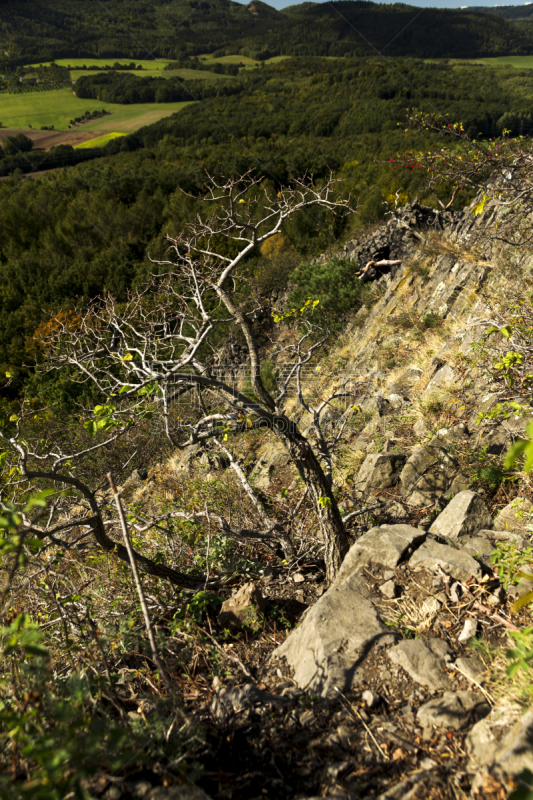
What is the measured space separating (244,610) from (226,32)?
11693 centimetres

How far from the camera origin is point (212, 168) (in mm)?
29594

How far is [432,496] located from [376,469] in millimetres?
762

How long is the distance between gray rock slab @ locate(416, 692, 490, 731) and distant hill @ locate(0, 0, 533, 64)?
7641 centimetres

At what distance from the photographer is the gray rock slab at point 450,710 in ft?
5.98

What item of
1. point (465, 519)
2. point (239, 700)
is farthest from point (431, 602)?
point (239, 700)

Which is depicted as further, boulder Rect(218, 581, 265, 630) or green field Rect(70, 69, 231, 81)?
green field Rect(70, 69, 231, 81)

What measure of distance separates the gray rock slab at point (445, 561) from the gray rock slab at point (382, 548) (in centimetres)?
8

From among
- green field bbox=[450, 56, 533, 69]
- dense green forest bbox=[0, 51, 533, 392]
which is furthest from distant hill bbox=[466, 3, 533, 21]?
dense green forest bbox=[0, 51, 533, 392]

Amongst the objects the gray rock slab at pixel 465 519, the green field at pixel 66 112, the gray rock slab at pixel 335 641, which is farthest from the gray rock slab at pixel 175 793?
the green field at pixel 66 112

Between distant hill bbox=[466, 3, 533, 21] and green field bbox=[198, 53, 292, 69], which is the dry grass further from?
distant hill bbox=[466, 3, 533, 21]

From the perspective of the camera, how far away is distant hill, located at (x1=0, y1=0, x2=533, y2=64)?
66.9m

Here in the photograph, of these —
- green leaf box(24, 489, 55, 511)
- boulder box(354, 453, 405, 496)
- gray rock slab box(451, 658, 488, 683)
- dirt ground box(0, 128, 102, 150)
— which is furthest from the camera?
dirt ground box(0, 128, 102, 150)

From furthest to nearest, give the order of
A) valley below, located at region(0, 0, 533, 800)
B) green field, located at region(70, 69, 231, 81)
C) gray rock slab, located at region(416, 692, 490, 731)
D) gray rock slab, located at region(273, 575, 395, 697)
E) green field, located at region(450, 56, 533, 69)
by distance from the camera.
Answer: green field, located at region(450, 56, 533, 69) < green field, located at region(70, 69, 231, 81) < gray rock slab, located at region(273, 575, 395, 697) < gray rock slab, located at region(416, 692, 490, 731) < valley below, located at region(0, 0, 533, 800)

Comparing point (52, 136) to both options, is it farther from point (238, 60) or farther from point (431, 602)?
point (431, 602)
